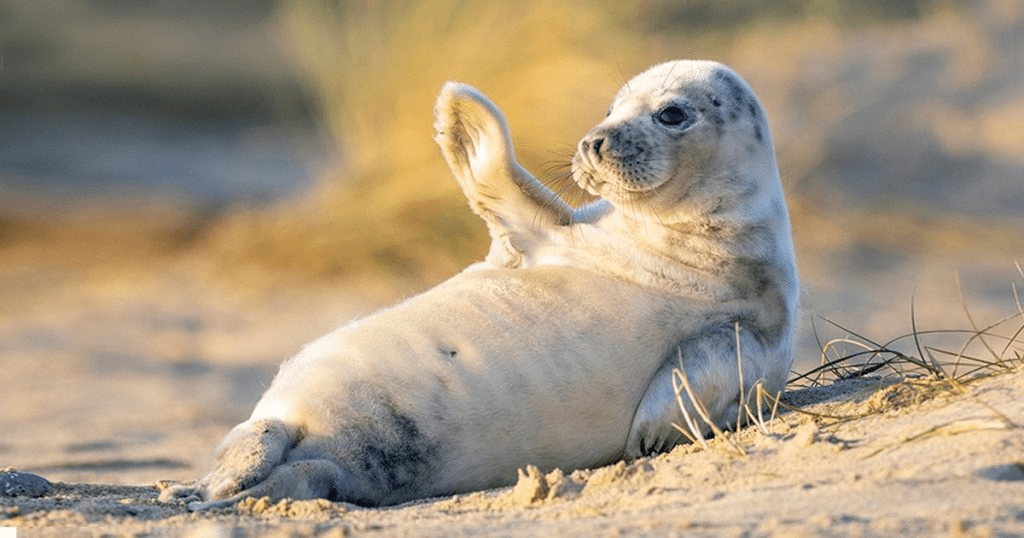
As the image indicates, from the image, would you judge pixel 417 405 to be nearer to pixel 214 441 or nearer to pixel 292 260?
pixel 214 441

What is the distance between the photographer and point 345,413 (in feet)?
12.0

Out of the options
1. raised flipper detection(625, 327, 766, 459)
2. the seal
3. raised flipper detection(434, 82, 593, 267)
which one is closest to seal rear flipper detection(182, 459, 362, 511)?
the seal

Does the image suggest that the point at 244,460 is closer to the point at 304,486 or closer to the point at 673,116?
the point at 304,486

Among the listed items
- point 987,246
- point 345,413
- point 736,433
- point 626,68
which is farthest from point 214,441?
point 987,246

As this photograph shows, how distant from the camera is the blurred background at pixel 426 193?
8422 mm

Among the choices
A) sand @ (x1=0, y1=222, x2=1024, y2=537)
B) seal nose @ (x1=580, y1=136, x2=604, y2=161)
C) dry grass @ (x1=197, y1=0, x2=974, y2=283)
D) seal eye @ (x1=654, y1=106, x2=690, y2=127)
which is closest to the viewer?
sand @ (x1=0, y1=222, x2=1024, y2=537)

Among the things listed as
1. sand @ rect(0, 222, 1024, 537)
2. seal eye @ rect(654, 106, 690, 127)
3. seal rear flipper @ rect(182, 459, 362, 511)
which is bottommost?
sand @ rect(0, 222, 1024, 537)

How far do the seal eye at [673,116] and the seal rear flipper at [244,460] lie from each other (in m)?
1.38

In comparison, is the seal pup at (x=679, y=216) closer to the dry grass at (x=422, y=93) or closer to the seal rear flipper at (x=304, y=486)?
the seal rear flipper at (x=304, y=486)

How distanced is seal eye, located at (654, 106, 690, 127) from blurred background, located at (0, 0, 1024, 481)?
7.67 ft

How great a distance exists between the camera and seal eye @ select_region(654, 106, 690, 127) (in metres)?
4.16

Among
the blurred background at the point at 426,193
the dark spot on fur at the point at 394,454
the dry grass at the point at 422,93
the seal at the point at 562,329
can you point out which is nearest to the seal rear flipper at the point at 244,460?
the seal at the point at 562,329

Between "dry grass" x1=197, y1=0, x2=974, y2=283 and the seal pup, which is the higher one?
"dry grass" x1=197, y1=0, x2=974, y2=283

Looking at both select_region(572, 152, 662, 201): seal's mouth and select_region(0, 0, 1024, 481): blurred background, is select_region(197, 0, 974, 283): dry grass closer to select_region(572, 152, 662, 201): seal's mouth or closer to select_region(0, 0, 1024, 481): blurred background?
select_region(0, 0, 1024, 481): blurred background
